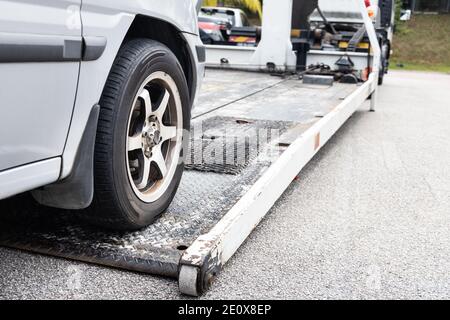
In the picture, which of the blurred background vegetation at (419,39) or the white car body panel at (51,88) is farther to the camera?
the blurred background vegetation at (419,39)

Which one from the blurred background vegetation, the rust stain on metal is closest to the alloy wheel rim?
the rust stain on metal

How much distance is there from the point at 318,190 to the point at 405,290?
5.44 ft

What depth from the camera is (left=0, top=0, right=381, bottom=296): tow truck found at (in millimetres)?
2498

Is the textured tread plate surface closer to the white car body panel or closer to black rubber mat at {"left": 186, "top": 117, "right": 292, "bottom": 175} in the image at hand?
black rubber mat at {"left": 186, "top": 117, "right": 292, "bottom": 175}

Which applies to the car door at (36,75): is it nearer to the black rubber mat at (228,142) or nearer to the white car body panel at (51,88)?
the white car body panel at (51,88)

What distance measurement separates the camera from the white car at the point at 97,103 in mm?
1948

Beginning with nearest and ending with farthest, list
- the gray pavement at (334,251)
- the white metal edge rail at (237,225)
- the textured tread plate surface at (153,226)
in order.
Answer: the white metal edge rail at (237,225), the gray pavement at (334,251), the textured tread plate surface at (153,226)

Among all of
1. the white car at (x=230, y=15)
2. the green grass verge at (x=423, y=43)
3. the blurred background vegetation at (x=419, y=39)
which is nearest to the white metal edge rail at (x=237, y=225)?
the white car at (x=230, y=15)

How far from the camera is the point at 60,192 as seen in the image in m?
2.34

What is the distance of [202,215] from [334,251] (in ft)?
2.33

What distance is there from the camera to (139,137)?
2725mm

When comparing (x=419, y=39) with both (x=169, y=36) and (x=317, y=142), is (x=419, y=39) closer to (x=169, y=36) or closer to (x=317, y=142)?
(x=317, y=142)

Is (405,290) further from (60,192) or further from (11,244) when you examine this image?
(11,244)
